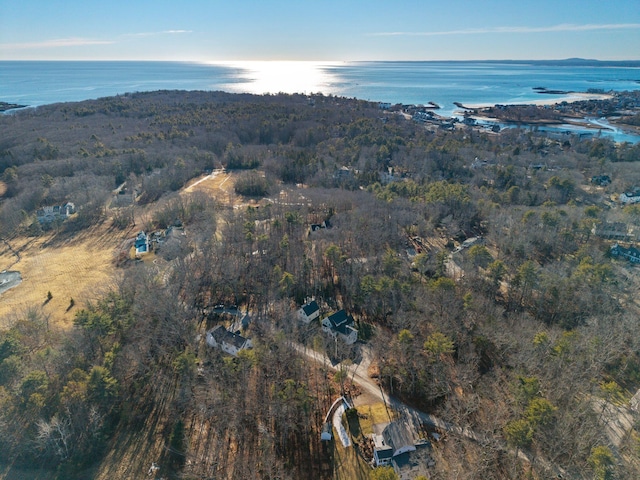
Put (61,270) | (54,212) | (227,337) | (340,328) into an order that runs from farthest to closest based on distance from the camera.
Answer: (54,212) → (61,270) → (340,328) → (227,337)

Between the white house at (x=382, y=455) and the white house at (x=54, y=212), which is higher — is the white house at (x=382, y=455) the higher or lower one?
the lower one

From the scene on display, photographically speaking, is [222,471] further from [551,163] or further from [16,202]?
[551,163]

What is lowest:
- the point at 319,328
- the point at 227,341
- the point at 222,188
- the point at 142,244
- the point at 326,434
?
the point at 326,434

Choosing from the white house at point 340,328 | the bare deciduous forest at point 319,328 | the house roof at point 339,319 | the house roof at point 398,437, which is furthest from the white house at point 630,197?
the house roof at point 398,437

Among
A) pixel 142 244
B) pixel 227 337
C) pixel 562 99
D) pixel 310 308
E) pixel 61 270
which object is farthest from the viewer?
pixel 562 99

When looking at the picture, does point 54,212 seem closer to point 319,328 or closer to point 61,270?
point 61,270

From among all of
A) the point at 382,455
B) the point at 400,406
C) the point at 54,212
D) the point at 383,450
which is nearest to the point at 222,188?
the point at 54,212

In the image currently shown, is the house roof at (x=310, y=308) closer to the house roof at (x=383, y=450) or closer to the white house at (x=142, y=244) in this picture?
the house roof at (x=383, y=450)
